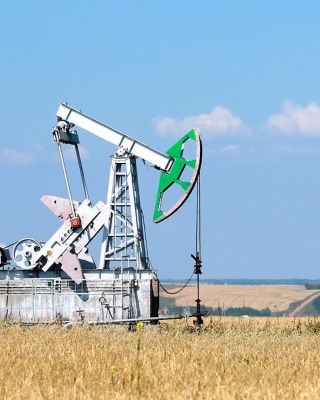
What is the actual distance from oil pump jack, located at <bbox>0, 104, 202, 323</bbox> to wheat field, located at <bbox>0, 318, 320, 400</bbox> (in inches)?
403

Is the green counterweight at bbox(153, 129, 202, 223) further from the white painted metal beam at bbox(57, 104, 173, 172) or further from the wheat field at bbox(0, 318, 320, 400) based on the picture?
the wheat field at bbox(0, 318, 320, 400)

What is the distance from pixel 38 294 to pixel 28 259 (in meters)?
1.33

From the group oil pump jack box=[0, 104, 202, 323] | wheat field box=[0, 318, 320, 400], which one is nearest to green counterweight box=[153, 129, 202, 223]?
oil pump jack box=[0, 104, 202, 323]

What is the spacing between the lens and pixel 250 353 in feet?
55.5

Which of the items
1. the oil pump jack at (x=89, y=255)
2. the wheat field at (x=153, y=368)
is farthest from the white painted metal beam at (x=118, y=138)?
the wheat field at (x=153, y=368)

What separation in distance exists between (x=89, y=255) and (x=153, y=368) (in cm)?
1921

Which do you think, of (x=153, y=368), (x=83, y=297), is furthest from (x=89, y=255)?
(x=153, y=368)

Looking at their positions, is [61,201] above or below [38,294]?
above

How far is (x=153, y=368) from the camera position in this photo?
45.8 feet

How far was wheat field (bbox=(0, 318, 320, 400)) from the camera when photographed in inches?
443

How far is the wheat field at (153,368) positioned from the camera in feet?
36.9

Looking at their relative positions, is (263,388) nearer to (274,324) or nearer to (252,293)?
(274,324)

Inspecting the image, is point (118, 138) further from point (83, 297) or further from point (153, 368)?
point (153, 368)

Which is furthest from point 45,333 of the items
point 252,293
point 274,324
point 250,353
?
point 252,293
